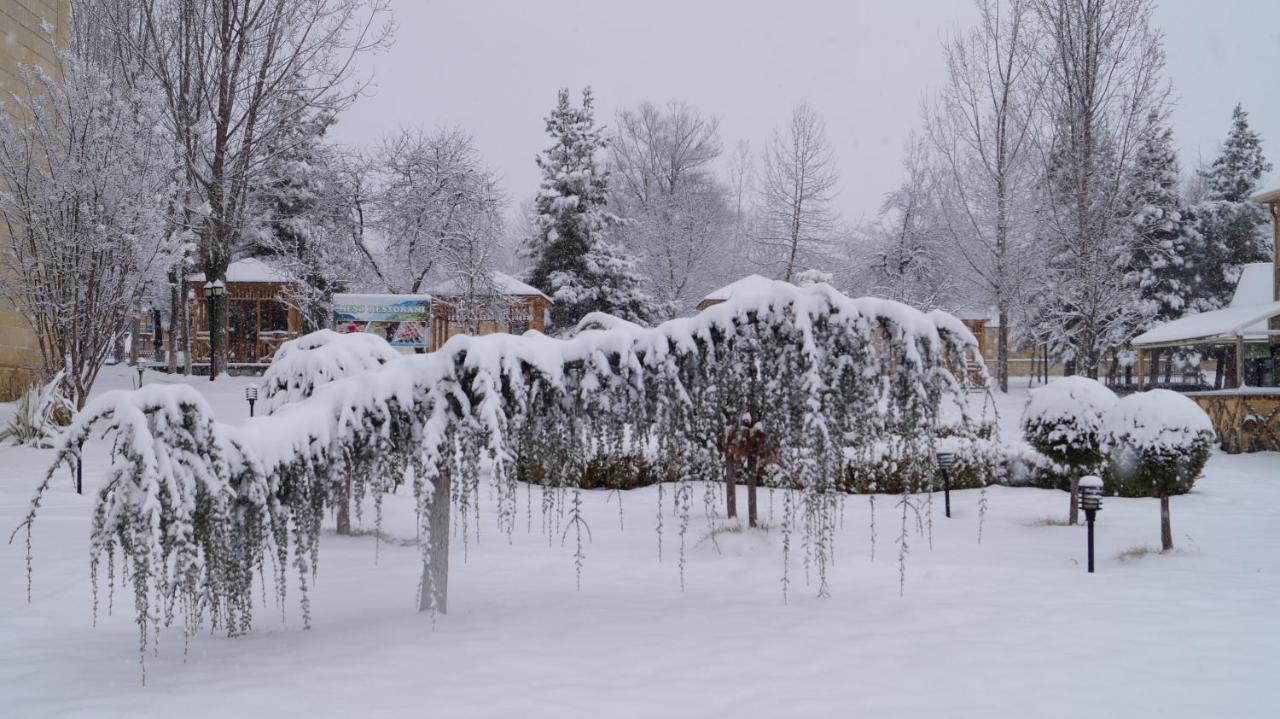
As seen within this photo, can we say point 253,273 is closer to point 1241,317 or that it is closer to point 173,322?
point 173,322

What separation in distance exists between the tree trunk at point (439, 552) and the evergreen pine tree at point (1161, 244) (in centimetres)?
3312

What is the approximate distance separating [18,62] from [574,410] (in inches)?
629

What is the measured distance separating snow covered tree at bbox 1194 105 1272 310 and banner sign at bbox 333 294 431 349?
30.4 metres

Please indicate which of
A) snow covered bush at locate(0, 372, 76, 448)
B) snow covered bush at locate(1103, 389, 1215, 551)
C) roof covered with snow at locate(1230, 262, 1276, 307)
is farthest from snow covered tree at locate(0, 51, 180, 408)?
roof covered with snow at locate(1230, 262, 1276, 307)

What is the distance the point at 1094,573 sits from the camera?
837 cm

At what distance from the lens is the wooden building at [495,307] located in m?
26.8

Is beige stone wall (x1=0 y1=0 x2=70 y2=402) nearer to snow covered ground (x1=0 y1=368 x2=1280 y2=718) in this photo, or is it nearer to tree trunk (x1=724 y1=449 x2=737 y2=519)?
snow covered ground (x1=0 y1=368 x2=1280 y2=718)

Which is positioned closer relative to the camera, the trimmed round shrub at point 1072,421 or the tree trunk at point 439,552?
the tree trunk at point 439,552

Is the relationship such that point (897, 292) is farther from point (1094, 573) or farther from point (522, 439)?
point (522, 439)

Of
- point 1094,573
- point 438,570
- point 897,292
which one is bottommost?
point 1094,573

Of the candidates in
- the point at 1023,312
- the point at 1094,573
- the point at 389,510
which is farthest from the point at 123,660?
the point at 1023,312

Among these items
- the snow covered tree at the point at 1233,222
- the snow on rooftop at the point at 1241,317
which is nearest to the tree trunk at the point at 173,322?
the snow on rooftop at the point at 1241,317

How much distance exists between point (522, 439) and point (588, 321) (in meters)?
0.96

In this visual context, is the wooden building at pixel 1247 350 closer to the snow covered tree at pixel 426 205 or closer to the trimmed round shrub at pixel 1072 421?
the trimmed round shrub at pixel 1072 421
